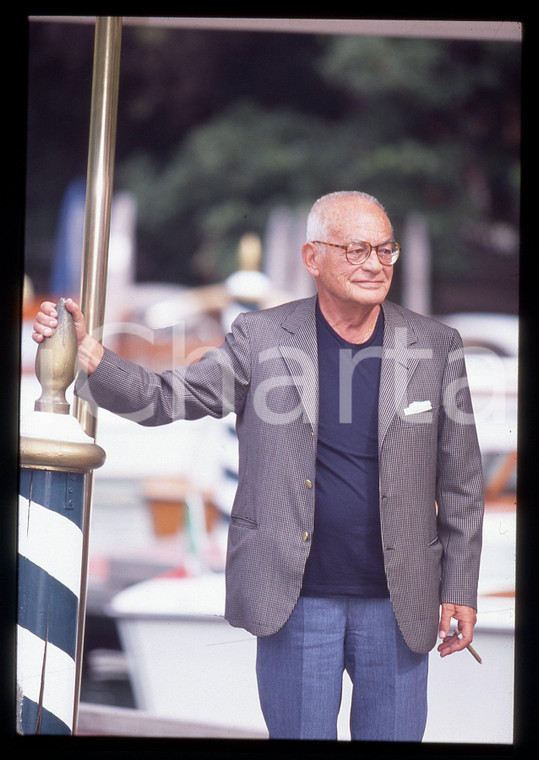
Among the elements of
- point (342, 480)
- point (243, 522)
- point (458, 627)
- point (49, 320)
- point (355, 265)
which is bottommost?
point (458, 627)

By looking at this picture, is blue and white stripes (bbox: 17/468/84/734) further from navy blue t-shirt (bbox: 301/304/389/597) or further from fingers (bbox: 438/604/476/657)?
fingers (bbox: 438/604/476/657)

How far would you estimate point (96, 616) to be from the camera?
4.91m

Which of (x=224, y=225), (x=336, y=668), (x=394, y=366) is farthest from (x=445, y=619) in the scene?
(x=224, y=225)

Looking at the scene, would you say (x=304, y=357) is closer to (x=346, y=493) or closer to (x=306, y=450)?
(x=306, y=450)

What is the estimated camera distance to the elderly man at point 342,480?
298cm

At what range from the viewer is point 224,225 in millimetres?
5617

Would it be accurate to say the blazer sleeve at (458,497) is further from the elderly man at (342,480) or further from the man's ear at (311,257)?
the man's ear at (311,257)

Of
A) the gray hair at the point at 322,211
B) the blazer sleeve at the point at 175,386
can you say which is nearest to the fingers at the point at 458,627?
the blazer sleeve at the point at 175,386

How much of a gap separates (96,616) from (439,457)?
7.84 ft

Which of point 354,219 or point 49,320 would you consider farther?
point 354,219

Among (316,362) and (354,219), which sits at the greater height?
(354,219)

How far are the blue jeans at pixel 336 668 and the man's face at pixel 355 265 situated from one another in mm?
863

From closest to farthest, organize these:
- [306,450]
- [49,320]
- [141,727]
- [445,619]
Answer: [49,320], [306,450], [445,619], [141,727]

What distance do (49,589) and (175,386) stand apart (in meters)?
0.69
